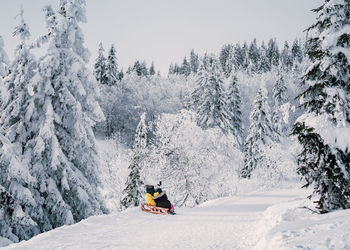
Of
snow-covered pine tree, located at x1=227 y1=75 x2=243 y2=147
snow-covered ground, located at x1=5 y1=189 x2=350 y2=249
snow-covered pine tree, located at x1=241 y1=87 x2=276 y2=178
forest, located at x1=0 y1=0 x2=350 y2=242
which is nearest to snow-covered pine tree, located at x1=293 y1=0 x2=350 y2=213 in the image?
forest, located at x1=0 y1=0 x2=350 y2=242

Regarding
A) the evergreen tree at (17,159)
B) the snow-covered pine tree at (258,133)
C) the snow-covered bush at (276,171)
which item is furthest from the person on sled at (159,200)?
the snow-covered pine tree at (258,133)

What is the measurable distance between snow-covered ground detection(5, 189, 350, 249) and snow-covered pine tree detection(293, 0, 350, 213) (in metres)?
1.06

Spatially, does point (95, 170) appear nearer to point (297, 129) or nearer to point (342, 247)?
point (297, 129)

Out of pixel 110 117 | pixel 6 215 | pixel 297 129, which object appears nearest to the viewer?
pixel 297 129

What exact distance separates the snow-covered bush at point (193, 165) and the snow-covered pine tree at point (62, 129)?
5.53 meters

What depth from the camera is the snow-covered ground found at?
540cm

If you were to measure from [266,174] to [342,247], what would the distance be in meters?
23.9

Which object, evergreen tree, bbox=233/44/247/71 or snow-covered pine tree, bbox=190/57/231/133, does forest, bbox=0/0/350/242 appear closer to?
snow-covered pine tree, bbox=190/57/231/133

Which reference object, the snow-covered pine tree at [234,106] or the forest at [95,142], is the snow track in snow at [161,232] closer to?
the forest at [95,142]

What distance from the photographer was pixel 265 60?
96500 millimetres

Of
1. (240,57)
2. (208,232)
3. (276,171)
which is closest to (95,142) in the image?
(208,232)

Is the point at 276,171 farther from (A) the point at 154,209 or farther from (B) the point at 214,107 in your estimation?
(A) the point at 154,209

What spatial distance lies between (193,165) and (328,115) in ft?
41.1

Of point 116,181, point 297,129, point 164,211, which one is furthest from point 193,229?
point 116,181
